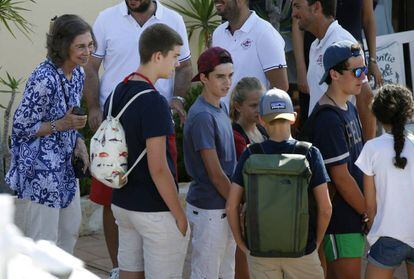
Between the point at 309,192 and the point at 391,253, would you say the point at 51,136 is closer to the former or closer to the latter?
the point at 309,192

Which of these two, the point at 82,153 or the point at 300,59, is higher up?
the point at 300,59

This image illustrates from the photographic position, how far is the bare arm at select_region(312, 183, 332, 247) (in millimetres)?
4621

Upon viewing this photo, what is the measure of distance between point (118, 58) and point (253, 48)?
0.95 m

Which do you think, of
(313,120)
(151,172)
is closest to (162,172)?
(151,172)

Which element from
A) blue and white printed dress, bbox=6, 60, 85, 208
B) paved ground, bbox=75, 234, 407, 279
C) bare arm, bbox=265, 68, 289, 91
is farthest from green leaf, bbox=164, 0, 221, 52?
blue and white printed dress, bbox=6, 60, 85, 208

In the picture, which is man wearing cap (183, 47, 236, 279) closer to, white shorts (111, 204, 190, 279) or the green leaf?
white shorts (111, 204, 190, 279)

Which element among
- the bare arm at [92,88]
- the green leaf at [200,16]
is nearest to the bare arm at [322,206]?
the bare arm at [92,88]

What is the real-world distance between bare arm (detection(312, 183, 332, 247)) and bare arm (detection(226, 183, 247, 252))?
1.33 ft

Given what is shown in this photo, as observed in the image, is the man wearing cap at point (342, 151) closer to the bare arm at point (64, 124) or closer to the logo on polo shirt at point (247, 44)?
the logo on polo shirt at point (247, 44)

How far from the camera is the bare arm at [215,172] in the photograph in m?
5.11

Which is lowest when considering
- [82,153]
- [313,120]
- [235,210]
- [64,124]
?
[235,210]

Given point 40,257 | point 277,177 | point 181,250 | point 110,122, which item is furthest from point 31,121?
point 40,257

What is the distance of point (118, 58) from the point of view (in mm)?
6168

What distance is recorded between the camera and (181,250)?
15.9ft
